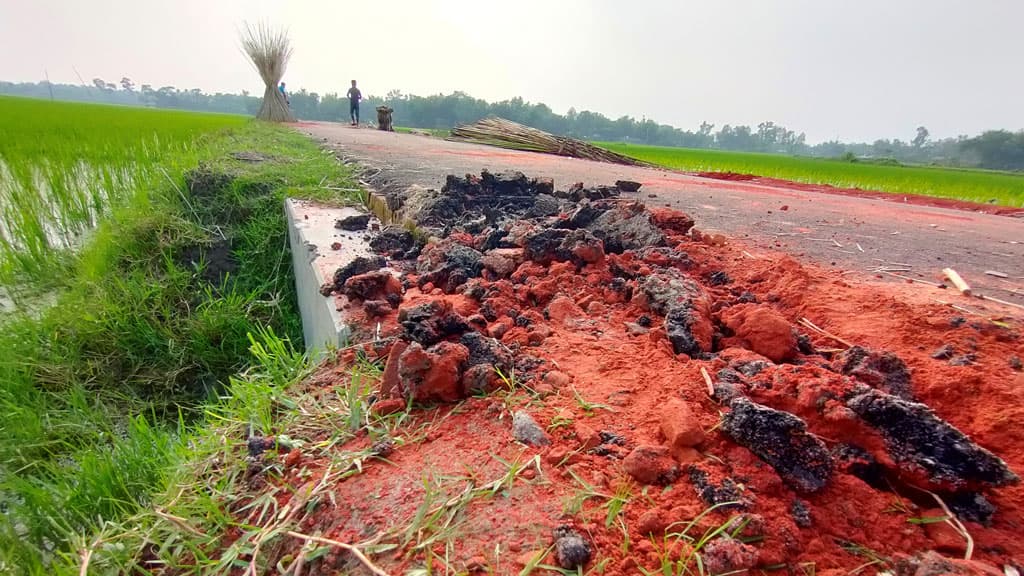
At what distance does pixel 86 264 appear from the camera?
3.76 metres

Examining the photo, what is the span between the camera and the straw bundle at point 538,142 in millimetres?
11234

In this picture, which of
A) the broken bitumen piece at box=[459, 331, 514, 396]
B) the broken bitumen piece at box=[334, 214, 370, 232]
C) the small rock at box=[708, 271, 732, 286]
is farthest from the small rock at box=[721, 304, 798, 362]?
the broken bitumen piece at box=[334, 214, 370, 232]

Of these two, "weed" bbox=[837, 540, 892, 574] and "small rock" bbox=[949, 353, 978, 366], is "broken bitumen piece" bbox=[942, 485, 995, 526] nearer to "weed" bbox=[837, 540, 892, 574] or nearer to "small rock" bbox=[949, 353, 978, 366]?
"weed" bbox=[837, 540, 892, 574]

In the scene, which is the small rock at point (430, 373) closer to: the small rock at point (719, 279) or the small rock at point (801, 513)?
the small rock at point (801, 513)

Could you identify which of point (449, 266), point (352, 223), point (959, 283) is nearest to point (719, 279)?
point (959, 283)

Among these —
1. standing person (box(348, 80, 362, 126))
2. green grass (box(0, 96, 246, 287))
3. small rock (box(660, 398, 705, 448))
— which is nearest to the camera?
small rock (box(660, 398, 705, 448))

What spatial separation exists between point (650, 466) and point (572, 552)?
0.84 feet

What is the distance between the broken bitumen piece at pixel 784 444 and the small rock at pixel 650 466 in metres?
0.17

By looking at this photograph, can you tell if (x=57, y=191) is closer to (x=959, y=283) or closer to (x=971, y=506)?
(x=971, y=506)

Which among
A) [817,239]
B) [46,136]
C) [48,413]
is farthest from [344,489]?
[46,136]

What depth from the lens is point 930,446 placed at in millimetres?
1004

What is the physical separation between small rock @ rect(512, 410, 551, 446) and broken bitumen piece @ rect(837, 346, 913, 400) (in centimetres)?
84

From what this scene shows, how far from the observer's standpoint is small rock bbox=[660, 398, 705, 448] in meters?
1.07

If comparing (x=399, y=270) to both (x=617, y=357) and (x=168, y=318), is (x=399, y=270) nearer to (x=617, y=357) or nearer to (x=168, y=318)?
(x=617, y=357)
